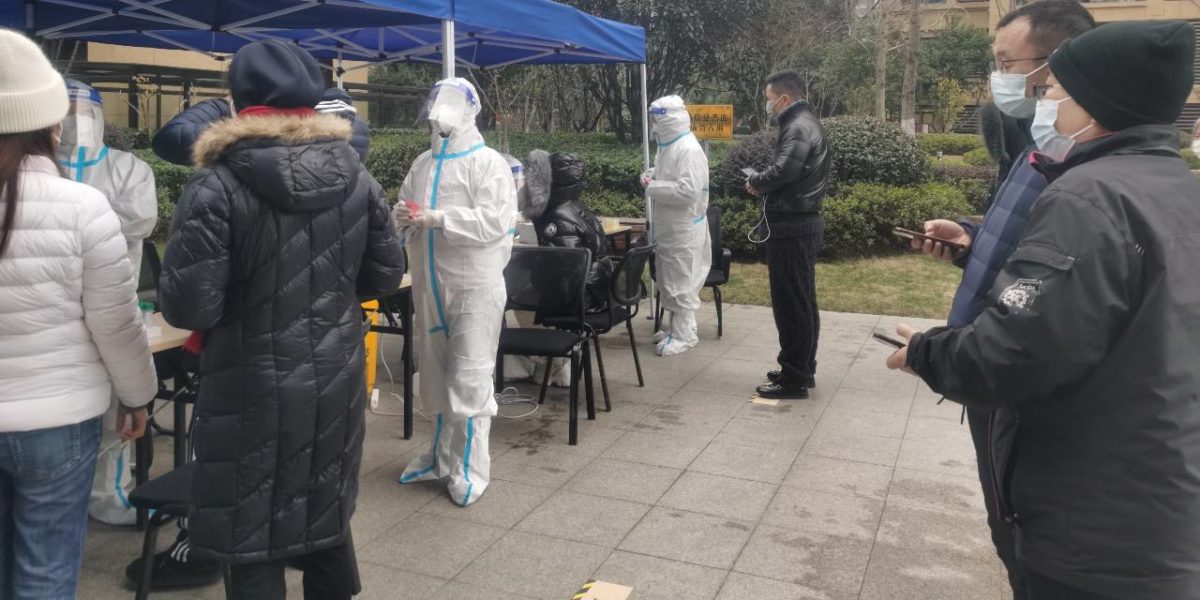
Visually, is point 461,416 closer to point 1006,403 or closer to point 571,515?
point 571,515

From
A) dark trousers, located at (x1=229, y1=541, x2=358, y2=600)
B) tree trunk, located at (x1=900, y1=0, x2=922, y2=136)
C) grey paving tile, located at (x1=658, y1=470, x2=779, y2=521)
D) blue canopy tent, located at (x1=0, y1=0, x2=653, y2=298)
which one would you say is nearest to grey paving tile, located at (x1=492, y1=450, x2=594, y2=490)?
grey paving tile, located at (x1=658, y1=470, x2=779, y2=521)

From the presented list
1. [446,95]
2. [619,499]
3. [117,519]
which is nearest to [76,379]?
[117,519]

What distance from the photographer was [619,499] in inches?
164

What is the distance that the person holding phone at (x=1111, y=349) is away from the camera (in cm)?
166

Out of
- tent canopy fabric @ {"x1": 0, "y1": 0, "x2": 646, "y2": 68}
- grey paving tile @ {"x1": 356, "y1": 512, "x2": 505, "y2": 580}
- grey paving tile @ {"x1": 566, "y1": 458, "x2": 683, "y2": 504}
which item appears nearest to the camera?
grey paving tile @ {"x1": 356, "y1": 512, "x2": 505, "y2": 580}

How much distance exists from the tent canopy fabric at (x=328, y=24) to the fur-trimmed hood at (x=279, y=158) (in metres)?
2.40

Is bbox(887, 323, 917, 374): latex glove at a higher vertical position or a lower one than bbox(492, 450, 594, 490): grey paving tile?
higher

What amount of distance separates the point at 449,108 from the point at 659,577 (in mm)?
2000

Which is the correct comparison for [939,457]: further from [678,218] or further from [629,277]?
[678,218]

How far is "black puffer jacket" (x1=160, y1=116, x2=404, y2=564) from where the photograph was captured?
2254 millimetres

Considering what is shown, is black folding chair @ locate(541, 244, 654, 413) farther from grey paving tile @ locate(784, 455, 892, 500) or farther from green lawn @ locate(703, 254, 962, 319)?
green lawn @ locate(703, 254, 962, 319)

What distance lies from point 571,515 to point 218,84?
573 inches

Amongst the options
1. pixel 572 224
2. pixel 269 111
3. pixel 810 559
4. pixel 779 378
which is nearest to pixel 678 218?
pixel 572 224

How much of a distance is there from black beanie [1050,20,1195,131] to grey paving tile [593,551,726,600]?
6.88ft
